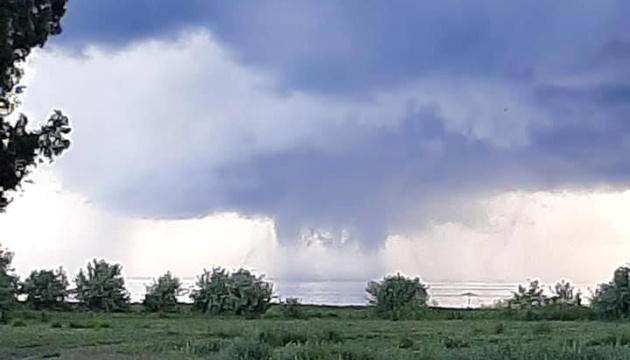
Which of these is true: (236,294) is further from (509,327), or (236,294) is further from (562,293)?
(509,327)

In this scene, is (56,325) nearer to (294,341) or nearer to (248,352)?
(294,341)

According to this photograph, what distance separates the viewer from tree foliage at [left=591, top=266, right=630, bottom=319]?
56156mm

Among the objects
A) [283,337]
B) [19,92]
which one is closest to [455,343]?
[283,337]

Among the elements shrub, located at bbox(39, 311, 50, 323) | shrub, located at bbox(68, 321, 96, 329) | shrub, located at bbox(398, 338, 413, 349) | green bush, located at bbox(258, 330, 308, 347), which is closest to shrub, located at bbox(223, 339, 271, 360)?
green bush, located at bbox(258, 330, 308, 347)

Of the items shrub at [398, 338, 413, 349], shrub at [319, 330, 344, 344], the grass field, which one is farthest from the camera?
shrub at [319, 330, 344, 344]

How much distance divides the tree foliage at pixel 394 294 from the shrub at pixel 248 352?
3484 cm

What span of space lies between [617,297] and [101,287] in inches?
975

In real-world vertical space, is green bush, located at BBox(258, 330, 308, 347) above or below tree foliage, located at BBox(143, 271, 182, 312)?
below

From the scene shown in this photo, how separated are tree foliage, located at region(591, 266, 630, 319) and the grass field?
39.6 ft

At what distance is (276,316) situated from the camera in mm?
58062

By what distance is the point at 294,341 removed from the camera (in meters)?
31.8

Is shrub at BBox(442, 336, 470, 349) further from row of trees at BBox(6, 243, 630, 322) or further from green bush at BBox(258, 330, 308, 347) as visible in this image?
row of trees at BBox(6, 243, 630, 322)

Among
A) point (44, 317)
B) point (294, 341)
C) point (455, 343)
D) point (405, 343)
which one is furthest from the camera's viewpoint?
point (44, 317)

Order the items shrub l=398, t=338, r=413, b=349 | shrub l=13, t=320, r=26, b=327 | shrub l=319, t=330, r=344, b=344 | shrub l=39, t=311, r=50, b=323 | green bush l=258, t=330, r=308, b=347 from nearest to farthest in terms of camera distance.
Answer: green bush l=258, t=330, r=308, b=347 → shrub l=398, t=338, r=413, b=349 → shrub l=319, t=330, r=344, b=344 → shrub l=13, t=320, r=26, b=327 → shrub l=39, t=311, r=50, b=323
